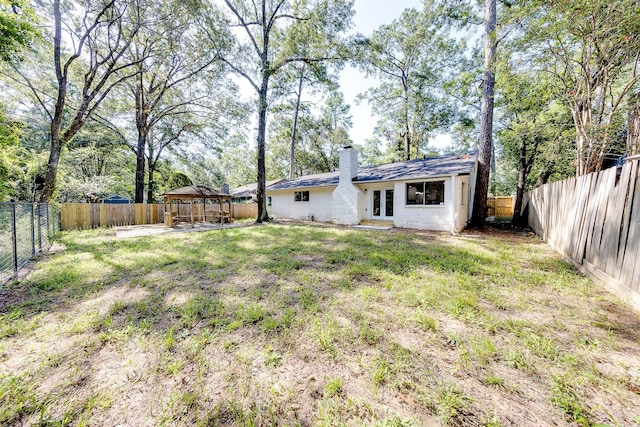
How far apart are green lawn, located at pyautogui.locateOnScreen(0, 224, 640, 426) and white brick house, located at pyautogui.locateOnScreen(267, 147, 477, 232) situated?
5405mm

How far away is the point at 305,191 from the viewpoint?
618 inches

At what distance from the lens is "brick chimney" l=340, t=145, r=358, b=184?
12453 mm

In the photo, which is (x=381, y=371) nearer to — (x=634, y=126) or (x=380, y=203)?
(x=380, y=203)

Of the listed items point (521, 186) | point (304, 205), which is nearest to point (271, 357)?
point (304, 205)

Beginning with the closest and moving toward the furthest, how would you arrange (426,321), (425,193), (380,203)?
(426,321) → (425,193) → (380,203)

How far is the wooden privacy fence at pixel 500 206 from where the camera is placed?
18703 mm

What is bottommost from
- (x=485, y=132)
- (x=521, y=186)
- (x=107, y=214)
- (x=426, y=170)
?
(x=107, y=214)

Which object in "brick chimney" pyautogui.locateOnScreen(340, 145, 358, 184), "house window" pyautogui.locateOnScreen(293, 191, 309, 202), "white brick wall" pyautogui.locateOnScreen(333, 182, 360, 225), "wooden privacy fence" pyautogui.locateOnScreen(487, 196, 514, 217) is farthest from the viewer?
"wooden privacy fence" pyautogui.locateOnScreen(487, 196, 514, 217)

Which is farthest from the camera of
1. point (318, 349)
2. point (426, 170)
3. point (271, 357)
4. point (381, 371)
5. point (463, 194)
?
point (463, 194)

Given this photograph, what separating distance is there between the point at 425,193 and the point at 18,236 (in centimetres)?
1231

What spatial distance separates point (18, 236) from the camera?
4.80 meters

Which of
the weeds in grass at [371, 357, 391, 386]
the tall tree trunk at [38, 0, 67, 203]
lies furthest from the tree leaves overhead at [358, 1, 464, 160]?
the weeds in grass at [371, 357, 391, 386]

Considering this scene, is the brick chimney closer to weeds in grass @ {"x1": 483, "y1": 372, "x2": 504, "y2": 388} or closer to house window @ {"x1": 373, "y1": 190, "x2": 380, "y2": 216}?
house window @ {"x1": 373, "y1": 190, "x2": 380, "y2": 216}

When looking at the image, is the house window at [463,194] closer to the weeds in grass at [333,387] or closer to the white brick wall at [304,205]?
the white brick wall at [304,205]
